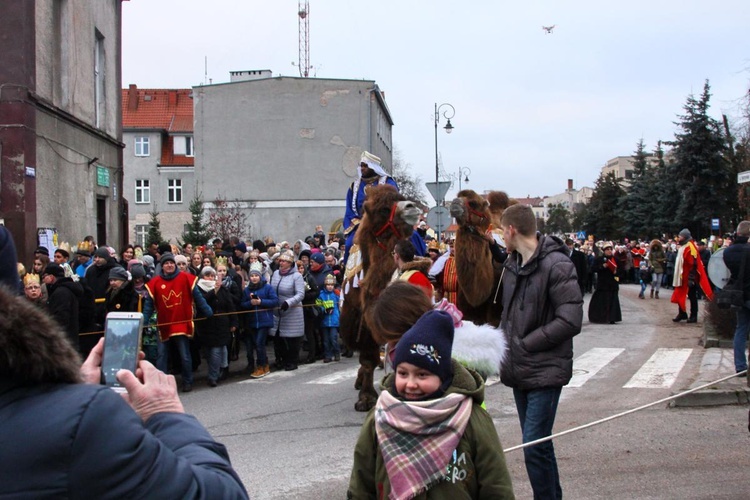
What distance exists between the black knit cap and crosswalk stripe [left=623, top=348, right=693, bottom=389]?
7.79 meters

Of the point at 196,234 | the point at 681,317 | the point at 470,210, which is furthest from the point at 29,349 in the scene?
the point at 196,234

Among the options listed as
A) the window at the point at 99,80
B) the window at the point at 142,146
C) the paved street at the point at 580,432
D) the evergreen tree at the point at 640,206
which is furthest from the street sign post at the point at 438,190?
the window at the point at 142,146

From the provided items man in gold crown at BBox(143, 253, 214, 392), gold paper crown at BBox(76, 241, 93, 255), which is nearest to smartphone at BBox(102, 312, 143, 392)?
man in gold crown at BBox(143, 253, 214, 392)

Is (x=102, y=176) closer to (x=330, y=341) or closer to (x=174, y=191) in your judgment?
(x=330, y=341)

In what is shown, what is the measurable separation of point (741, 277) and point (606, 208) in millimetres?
56312

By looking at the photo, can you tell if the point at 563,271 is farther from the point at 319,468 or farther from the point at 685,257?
the point at 685,257

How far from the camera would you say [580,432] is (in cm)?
786

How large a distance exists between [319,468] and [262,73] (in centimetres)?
4945

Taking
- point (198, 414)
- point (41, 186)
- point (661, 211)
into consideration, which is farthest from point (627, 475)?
point (661, 211)

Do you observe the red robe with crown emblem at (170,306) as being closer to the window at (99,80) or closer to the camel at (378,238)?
the camel at (378,238)

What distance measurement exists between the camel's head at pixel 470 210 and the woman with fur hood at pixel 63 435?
646 cm

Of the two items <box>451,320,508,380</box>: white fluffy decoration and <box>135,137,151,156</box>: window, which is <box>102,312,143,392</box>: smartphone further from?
<box>135,137,151,156</box>: window

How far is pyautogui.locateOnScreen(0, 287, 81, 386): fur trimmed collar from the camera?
5.78 ft

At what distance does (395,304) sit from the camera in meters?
3.61
